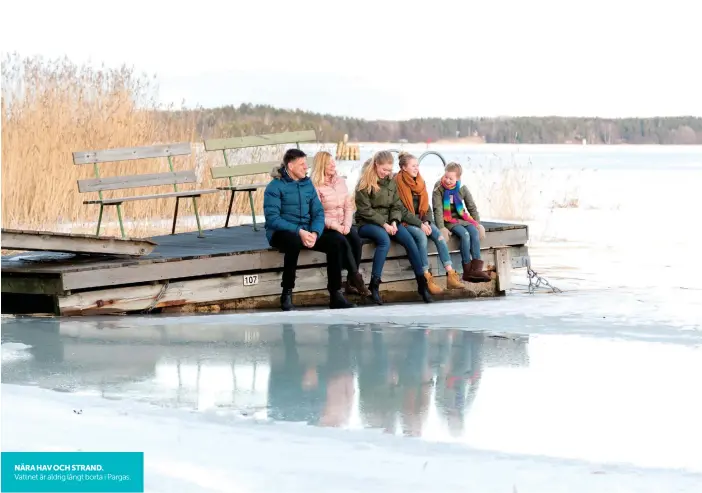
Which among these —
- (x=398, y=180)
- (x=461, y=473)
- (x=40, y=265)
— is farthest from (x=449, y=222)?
(x=461, y=473)

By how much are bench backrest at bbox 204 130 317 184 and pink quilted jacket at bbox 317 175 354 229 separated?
2245 millimetres

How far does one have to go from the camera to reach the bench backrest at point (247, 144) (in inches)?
476

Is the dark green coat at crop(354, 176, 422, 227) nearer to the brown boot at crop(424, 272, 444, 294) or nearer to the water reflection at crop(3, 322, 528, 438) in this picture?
the brown boot at crop(424, 272, 444, 294)

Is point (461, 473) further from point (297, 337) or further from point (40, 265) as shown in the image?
point (40, 265)

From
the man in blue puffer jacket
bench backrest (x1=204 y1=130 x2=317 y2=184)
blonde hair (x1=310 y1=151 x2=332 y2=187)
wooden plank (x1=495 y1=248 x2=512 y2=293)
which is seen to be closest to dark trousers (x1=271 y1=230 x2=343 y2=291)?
the man in blue puffer jacket

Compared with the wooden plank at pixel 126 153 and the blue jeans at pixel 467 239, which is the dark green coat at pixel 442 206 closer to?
the blue jeans at pixel 467 239

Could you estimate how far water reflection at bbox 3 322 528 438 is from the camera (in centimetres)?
615

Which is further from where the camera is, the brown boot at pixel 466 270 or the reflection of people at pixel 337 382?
the brown boot at pixel 466 270

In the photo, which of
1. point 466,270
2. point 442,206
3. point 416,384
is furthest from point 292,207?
point 416,384

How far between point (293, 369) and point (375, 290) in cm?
307

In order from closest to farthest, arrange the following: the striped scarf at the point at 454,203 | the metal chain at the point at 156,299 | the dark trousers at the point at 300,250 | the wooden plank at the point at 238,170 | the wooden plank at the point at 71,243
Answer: the wooden plank at the point at 71,243, the metal chain at the point at 156,299, the dark trousers at the point at 300,250, the striped scarf at the point at 454,203, the wooden plank at the point at 238,170

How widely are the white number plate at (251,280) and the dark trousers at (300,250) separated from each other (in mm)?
196

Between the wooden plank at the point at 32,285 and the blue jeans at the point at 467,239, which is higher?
the blue jeans at the point at 467,239

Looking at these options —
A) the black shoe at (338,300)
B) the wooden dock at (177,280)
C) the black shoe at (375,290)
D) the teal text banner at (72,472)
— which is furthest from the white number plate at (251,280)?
the teal text banner at (72,472)
